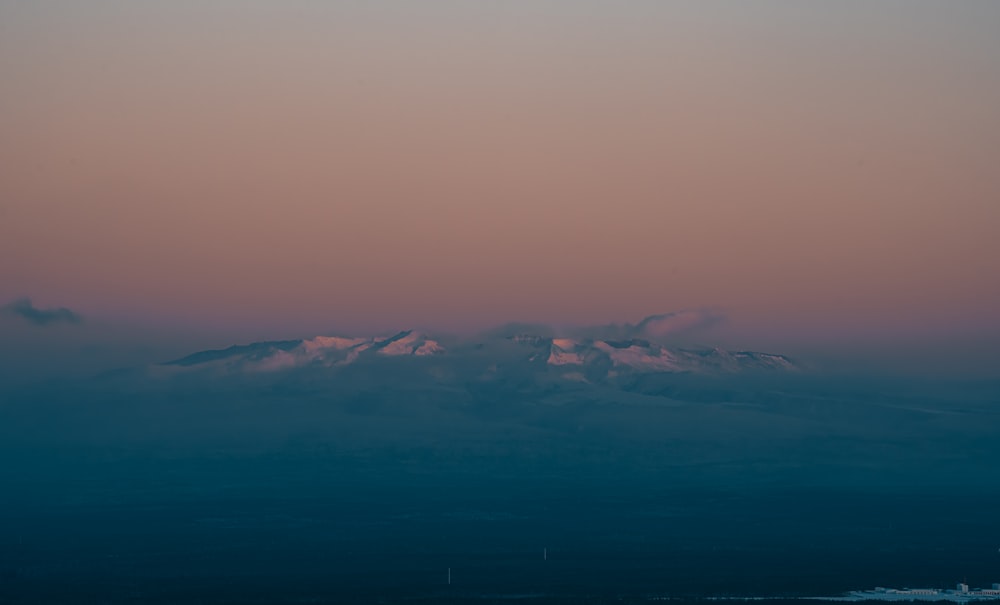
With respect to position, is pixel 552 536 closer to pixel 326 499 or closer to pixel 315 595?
pixel 315 595

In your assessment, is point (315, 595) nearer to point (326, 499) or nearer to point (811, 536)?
point (811, 536)

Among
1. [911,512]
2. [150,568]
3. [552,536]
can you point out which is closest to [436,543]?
[552,536]

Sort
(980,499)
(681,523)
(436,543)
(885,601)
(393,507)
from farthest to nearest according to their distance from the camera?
(980,499) < (393,507) < (681,523) < (436,543) < (885,601)

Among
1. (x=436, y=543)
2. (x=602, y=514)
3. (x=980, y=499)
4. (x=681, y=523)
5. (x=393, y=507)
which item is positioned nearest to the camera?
(x=436, y=543)

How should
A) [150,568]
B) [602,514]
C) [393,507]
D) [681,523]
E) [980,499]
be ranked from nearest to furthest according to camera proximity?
[150,568]
[681,523]
[602,514]
[393,507]
[980,499]

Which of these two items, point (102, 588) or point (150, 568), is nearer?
point (102, 588)

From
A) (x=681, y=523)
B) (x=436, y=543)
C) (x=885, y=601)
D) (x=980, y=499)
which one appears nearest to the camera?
(x=885, y=601)

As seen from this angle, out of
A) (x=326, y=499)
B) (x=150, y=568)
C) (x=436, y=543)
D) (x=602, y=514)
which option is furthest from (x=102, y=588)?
(x=326, y=499)

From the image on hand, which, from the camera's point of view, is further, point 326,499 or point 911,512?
point 326,499
